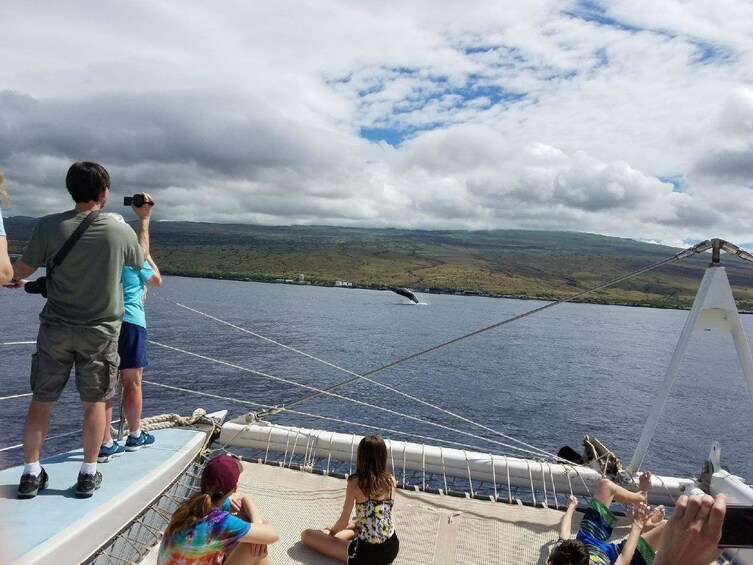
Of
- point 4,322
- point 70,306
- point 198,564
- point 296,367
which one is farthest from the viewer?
point 4,322

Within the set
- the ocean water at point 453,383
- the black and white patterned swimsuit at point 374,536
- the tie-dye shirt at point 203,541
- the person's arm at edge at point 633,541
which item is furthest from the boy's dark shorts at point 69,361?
the person's arm at edge at point 633,541

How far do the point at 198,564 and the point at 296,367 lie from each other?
2832cm

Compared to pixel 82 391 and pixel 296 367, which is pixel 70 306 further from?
pixel 296 367

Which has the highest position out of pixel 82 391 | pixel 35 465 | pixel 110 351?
pixel 110 351

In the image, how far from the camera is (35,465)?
5367 millimetres

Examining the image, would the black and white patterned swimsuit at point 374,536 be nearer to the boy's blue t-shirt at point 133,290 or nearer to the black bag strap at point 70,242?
the boy's blue t-shirt at point 133,290

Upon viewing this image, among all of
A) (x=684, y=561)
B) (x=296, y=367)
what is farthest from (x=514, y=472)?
(x=296, y=367)

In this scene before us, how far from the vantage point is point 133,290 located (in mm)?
6480

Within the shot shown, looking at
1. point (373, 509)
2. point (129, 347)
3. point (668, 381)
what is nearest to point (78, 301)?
point (129, 347)

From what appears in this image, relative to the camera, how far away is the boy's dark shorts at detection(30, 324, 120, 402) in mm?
5102

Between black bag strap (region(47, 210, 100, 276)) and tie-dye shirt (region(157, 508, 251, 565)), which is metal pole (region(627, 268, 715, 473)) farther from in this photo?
black bag strap (region(47, 210, 100, 276))

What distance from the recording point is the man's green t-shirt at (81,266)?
502 centimetres

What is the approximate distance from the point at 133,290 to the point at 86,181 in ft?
5.65

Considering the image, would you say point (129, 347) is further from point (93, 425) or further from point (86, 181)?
point (86, 181)
